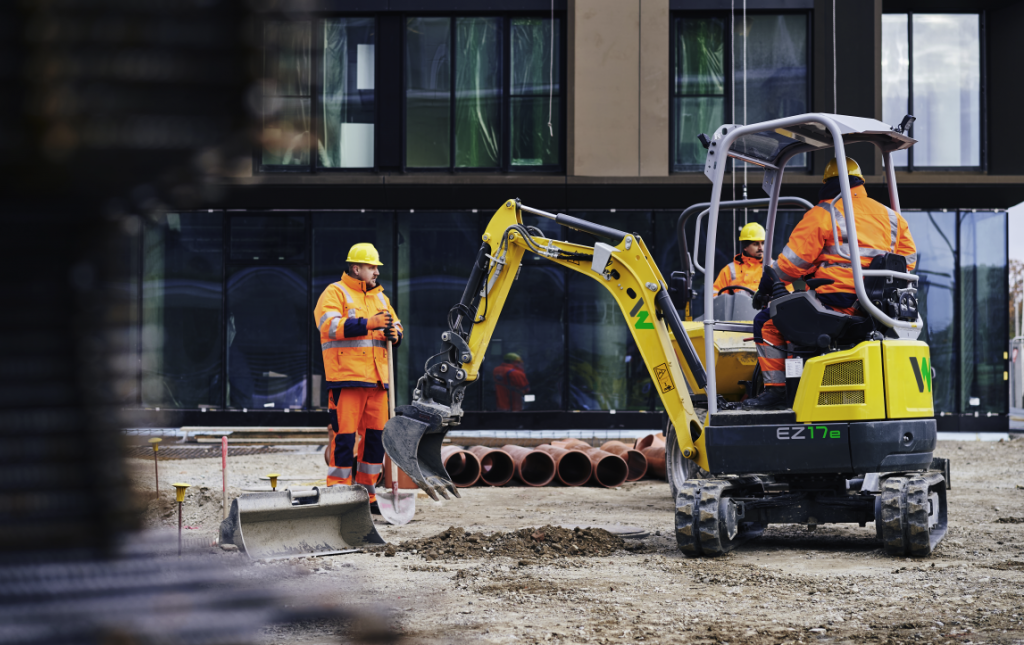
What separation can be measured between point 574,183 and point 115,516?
631 inches

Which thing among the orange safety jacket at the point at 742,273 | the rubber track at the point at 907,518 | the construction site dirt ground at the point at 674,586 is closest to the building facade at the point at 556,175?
the orange safety jacket at the point at 742,273

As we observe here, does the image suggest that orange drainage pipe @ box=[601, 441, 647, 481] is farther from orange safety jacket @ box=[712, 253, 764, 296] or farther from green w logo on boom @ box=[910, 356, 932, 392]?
green w logo on boom @ box=[910, 356, 932, 392]

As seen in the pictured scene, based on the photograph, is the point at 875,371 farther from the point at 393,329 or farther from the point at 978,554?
the point at 393,329

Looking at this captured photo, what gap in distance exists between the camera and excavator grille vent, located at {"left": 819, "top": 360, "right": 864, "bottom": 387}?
6980 mm

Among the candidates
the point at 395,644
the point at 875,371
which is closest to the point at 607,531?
→ the point at 875,371

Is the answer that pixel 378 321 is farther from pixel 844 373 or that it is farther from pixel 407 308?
pixel 407 308

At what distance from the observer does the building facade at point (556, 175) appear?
17.3 meters

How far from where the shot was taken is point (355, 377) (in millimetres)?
8961

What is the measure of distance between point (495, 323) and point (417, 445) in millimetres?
1300

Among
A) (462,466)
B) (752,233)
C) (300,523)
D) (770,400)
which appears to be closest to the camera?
(300,523)

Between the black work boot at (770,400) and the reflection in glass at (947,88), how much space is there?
39.2 ft

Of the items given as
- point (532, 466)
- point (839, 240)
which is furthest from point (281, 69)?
point (532, 466)

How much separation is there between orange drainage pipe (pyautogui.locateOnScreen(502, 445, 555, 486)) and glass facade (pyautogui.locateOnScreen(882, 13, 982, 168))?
969 centimetres

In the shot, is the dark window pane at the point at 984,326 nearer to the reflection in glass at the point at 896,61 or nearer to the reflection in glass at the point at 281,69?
the reflection in glass at the point at 896,61
